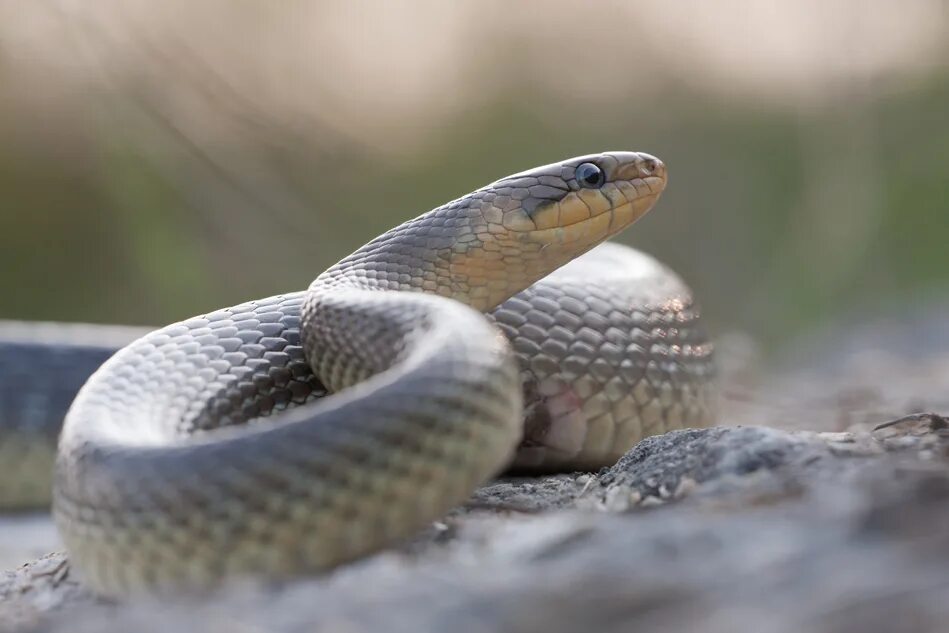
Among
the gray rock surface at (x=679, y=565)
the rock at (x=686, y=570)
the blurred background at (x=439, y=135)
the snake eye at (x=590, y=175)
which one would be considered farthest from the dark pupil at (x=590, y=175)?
the blurred background at (x=439, y=135)

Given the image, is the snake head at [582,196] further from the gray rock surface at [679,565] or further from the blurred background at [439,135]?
the blurred background at [439,135]

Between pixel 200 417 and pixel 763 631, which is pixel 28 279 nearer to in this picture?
pixel 200 417

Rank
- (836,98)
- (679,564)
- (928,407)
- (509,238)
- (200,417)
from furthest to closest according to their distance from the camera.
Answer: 1. (836,98)
2. (928,407)
3. (509,238)
4. (200,417)
5. (679,564)

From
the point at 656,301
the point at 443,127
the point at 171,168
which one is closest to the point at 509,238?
the point at 656,301

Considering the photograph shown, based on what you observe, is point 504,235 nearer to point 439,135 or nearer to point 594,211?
point 594,211

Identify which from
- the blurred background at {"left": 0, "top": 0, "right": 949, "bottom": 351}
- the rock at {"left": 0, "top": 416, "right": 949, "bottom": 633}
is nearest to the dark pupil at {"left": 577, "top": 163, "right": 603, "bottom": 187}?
the rock at {"left": 0, "top": 416, "right": 949, "bottom": 633}

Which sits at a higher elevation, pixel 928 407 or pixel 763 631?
pixel 763 631

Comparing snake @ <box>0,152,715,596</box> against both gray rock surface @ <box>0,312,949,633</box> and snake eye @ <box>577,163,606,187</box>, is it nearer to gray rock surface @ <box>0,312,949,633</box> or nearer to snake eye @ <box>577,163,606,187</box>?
snake eye @ <box>577,163,606,187</box>

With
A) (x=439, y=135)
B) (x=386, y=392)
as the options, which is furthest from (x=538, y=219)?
(x=439, y=135)
